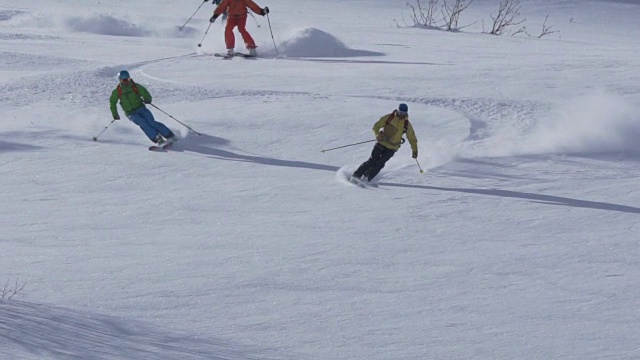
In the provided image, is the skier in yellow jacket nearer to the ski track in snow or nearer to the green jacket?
the green jacket

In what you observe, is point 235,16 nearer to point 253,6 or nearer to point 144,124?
point 253,6

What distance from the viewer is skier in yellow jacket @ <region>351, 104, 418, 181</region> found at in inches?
396

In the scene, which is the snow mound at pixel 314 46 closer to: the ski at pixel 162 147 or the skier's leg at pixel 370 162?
the ski at pixel 162 147

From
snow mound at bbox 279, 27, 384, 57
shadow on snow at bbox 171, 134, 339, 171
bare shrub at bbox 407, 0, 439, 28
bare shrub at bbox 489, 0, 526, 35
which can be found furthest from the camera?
bare shrub at bbox 407, 0, 439, 28

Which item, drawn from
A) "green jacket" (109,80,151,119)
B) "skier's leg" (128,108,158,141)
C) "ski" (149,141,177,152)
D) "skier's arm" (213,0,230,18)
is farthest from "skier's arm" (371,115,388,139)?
"skier's arm" (213,0,230,18)

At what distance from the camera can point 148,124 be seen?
11508 millimetres

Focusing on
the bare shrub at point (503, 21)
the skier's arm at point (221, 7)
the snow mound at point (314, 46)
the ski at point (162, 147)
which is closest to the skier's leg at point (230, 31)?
the skier's arm at point (221, 7)

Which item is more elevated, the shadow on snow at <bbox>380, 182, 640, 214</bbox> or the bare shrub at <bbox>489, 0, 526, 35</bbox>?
the bare shrub at <bbox>489, 0, 526, 35</bbox>

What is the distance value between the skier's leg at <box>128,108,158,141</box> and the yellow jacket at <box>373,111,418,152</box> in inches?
108

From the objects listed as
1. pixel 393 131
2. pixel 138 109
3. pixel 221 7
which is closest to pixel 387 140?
pixel 393 131

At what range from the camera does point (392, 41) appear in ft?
64.6

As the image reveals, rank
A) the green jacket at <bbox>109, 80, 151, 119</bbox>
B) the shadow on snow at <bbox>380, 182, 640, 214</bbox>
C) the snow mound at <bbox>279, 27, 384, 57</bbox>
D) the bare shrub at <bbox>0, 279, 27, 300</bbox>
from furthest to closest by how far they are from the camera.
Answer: the snow mound at <bbox>279, 27, 384, 57</bbox> → the green jacket at <bbox>109, 80, 151, 119</bbox> → the shadow on snow at <bbox>380, 182, 640, 214</bbox> → the bare shrub at <bbox>0, 279, 27, 300</bbox>

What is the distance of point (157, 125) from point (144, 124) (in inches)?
6.2

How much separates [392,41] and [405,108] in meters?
9.89
